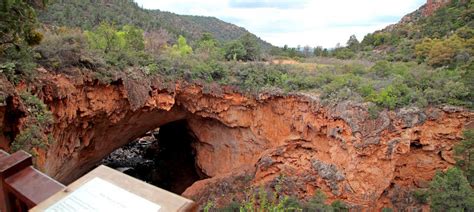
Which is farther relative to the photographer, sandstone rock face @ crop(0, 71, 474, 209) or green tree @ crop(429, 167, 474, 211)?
sandstone rock face @ crop(0, 71, 474, 209)

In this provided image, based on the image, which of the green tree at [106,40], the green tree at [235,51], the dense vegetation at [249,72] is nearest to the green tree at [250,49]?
the dense vegetation at [249,72]

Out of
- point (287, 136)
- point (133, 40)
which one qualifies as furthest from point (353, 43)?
point (133, 40)

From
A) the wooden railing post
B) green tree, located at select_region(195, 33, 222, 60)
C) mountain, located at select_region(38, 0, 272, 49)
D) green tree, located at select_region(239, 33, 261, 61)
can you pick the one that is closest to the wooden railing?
the wooden railing post

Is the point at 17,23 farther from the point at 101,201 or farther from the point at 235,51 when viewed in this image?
the point at 235,51

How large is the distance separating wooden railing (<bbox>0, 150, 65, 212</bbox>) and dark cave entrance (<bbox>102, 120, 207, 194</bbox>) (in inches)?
520

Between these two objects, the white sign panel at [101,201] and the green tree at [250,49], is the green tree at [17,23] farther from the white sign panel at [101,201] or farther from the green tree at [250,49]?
the green tree at [250,49]

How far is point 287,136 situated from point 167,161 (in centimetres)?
769

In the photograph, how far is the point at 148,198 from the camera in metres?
1.16

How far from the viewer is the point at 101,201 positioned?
3.86 feet

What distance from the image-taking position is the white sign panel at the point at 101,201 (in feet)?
3.74

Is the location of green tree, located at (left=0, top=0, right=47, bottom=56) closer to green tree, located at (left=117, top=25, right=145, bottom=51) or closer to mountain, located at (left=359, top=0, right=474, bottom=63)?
green tree, located at (left=117, top=25, right=145, bottom=51)

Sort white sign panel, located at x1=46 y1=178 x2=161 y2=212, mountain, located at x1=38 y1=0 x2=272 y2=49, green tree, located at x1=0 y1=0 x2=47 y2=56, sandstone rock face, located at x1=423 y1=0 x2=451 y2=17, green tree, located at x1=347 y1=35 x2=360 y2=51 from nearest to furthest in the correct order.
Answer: white sign panel, located at x1=46 y1=178 x2=161 y2=212, green tree, located at x1=0 y1=0 x2=47 y2=56, mountain, located at x1=38 y1=0 x2=272 y2=49, sandstone rock face, located at x1=423 y1=0 x2=451 y2=17, green tree, located at x1=347 y1=35 x2=360 y2=51

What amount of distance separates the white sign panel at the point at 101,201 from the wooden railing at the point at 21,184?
0.06 meters

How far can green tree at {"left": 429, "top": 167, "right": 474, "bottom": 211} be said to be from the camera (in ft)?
28.6
